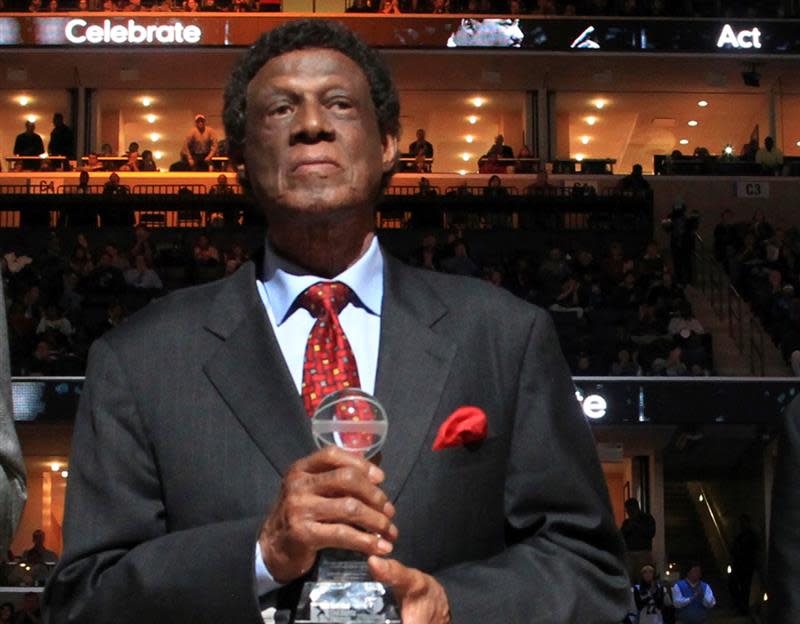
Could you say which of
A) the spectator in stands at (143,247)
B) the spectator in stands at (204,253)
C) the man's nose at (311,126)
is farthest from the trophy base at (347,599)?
the spectator in stands at (143,247)

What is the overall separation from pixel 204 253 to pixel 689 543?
26.6ft

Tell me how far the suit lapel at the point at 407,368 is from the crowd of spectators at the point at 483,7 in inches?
1251

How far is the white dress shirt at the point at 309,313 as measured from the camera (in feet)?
12.1

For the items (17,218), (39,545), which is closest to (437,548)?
(39,545)

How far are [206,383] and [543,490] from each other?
2.21 ft

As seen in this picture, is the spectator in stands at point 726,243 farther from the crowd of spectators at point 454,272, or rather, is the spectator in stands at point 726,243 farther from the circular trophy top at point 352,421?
the circular trophy top at point 352,421

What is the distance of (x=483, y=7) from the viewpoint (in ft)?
117

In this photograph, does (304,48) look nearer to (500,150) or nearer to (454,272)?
(454,272)

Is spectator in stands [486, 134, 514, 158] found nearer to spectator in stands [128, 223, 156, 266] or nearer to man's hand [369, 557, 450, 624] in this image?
spectator in stands [128, 223, 156, 266]

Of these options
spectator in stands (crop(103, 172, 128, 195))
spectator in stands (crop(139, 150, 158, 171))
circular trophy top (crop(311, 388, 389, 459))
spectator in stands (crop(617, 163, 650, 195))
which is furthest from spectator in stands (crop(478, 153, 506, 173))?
circular trophy top (crop(311, 388, 389, 459))

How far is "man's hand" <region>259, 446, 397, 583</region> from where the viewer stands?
2.94m

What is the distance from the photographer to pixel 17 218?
3200 cm

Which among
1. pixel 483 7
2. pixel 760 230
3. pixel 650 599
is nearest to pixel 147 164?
pixel 483 7

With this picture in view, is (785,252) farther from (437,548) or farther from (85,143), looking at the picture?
(437,548)
